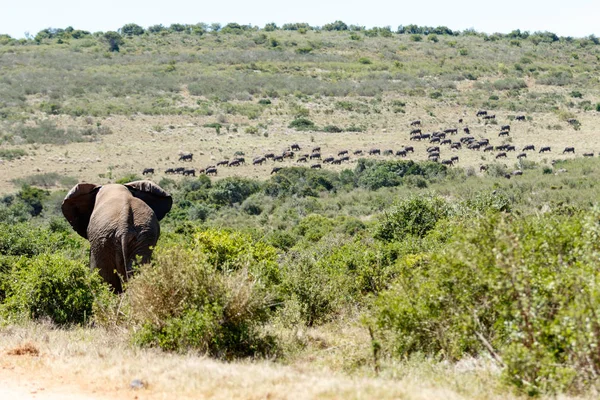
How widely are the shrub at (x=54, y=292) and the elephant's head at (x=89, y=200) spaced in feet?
6.48

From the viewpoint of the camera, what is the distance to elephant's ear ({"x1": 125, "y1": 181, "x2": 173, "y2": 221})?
50.5ft

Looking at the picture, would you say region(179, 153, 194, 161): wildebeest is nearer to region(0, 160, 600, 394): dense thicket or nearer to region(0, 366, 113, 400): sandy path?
region(0, 160, 600, 394): dense thicket

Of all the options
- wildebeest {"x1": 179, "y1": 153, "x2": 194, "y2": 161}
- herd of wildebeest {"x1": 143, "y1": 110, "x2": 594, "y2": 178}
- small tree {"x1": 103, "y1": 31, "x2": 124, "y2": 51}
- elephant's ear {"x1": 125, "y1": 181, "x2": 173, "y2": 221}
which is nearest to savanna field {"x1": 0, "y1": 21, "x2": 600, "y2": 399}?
herd of wildebeest {"x1": 143, "y1": 110, "x2": 594, "y2": 178}

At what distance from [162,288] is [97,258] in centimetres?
366

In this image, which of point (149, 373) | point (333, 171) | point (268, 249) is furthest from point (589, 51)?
point (149, 373)

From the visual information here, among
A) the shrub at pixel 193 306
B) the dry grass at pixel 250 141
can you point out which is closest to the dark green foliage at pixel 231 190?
the dry grass at pixel 250 141

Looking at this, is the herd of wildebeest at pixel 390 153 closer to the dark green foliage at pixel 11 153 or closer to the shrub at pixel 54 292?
the dark green foliage at pixel 11 153

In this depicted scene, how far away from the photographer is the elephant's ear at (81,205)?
1521 cm

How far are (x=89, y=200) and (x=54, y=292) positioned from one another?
2.67 meters

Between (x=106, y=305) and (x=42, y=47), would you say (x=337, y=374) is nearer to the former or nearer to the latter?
(x=106, y=305)

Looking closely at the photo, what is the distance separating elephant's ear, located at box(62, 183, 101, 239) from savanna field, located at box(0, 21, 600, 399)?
846 mm

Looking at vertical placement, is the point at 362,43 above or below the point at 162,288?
above

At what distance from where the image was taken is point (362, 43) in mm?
115875

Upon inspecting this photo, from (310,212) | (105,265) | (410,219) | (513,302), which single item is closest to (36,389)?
(105,265)
